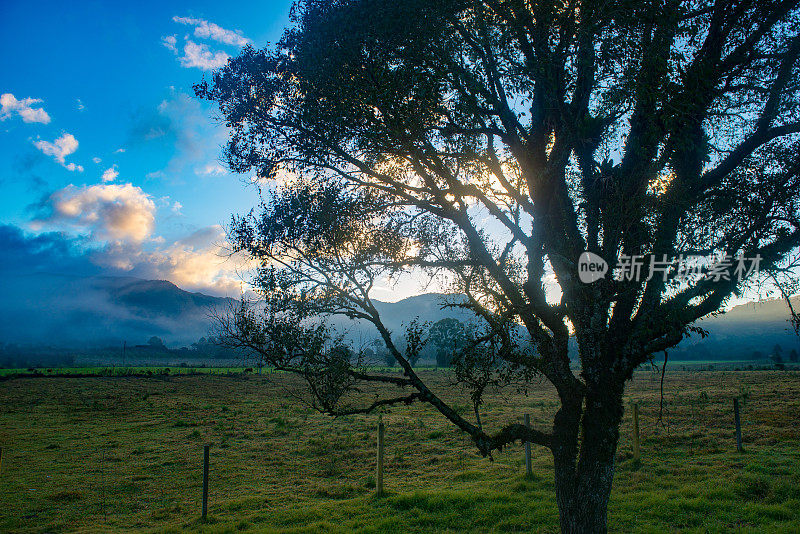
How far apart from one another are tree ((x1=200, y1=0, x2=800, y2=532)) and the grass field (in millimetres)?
5510

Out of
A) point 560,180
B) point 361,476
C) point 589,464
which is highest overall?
point 560,180

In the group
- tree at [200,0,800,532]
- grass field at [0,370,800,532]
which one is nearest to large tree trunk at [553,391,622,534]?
tree at [200,0,800,532]

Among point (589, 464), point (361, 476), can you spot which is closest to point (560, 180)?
point (589, 464)

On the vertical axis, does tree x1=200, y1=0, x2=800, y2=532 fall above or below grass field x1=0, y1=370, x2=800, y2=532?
above

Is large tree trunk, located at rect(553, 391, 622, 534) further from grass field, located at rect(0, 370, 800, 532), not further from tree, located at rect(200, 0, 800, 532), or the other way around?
grass field, located at rect(0, 370, 800, 532)

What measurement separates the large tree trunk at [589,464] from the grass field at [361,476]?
3854 mm

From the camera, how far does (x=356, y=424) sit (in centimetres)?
2872

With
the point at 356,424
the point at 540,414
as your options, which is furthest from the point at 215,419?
the point at 540,414

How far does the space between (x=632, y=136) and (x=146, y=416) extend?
37576mm

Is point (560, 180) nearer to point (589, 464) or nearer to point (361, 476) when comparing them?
point (589, 464)

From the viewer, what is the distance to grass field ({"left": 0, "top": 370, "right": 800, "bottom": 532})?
11.5 m

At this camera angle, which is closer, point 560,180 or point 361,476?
point 560,180

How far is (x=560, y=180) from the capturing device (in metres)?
8.27

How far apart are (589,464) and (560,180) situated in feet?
16.8
